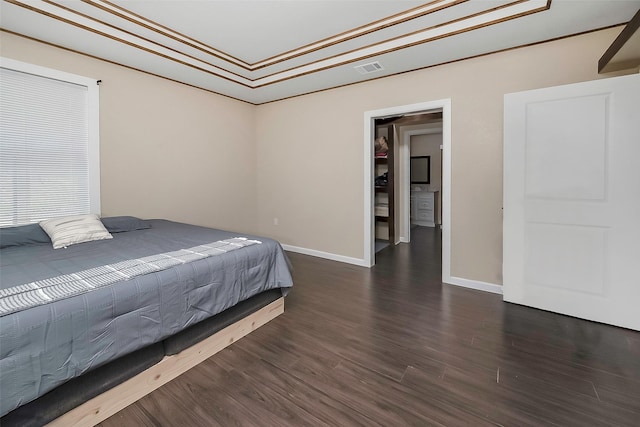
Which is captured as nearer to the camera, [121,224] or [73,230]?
[73,230]

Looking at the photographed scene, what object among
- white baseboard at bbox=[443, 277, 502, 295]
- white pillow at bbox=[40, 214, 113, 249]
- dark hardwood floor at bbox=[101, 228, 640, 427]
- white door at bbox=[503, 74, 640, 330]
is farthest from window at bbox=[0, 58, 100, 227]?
white door at bbox=[503, 74, 640, 330]

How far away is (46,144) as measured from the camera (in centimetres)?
286

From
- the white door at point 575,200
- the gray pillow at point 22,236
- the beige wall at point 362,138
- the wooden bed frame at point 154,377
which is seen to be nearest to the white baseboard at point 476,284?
the beige wall at point 362,138

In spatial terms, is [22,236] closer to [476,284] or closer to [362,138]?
[362,138]

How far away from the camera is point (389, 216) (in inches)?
204

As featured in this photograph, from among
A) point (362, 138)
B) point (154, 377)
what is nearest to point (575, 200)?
point (362, 138)

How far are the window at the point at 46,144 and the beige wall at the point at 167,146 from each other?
11cm

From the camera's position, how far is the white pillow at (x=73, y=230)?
237 cm

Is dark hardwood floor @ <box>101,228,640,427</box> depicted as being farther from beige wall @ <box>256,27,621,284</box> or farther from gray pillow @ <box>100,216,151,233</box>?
gray pillow @ <box>100,216,151,233</box>

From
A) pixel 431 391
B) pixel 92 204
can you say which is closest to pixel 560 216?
pixel 431 391

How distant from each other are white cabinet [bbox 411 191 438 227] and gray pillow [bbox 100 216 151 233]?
6094 mm

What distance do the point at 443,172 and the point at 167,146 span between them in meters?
3.50

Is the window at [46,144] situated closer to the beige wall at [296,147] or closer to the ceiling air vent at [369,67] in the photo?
the beige wall at [296,147]

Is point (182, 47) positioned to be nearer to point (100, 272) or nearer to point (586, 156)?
point (100, 272)
